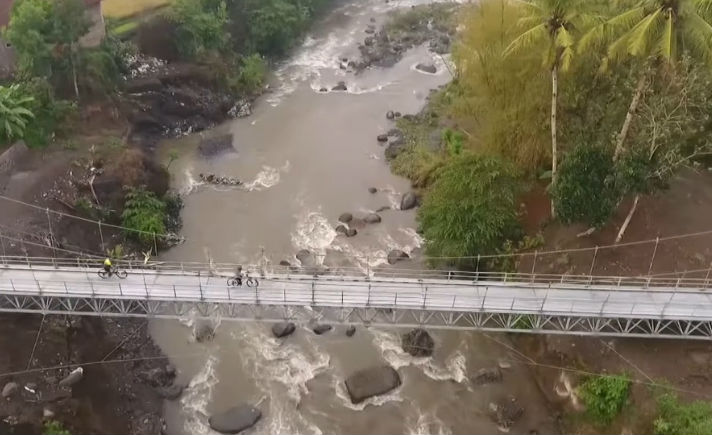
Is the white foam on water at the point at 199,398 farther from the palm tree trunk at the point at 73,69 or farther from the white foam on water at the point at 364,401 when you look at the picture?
the palm tree trunk at the point at 73,69

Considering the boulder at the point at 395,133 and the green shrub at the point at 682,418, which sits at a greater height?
the green shrub at the point at 682,418

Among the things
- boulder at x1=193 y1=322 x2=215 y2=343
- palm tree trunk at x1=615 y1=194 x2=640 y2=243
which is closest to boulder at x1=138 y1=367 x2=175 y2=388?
boulder at x1=193 y1=322 x2=215 y2=343

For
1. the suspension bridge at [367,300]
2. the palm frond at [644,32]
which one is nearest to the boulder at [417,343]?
the suspension bridge at [367,300]

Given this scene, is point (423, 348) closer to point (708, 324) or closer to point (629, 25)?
point (708, 324)

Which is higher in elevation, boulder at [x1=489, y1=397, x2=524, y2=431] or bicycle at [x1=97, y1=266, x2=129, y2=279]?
bicycle at [x1=97, y1=266, x2=129, y2=279]

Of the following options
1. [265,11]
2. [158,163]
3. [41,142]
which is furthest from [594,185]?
[265,11]

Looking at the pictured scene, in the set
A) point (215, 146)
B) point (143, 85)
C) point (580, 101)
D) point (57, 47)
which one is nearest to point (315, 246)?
point (215, 146)

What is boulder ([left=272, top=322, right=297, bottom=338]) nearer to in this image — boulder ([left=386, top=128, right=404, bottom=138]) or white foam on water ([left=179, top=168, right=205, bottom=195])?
white foam on water ([left=179, top=168, right=205, bottom=195])

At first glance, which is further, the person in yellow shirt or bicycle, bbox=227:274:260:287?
bicycle, bbox=227:274:260:287
